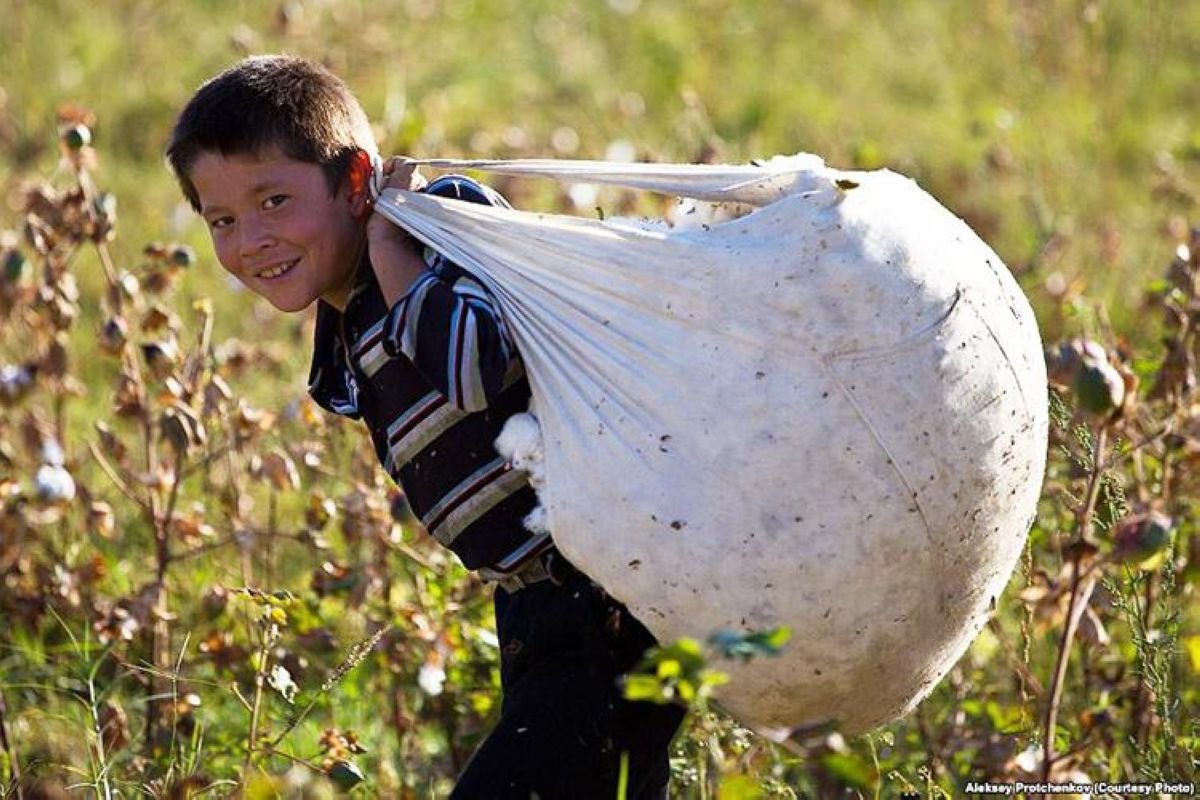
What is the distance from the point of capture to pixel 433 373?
94.9 inches

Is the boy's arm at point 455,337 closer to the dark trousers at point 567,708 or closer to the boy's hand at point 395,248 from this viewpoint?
the boy's hand at point 395,248

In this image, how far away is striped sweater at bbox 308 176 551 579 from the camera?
2400 mm

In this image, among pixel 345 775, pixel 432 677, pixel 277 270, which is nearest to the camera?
pixel 345 775

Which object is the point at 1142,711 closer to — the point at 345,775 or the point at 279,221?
the point at 345,775

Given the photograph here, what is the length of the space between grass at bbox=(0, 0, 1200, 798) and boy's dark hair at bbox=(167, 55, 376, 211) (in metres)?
0.70

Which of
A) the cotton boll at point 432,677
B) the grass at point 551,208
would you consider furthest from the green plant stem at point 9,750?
the cotton boll at point 432,677

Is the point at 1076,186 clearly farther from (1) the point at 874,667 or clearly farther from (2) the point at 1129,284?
(1) the point at 874,667

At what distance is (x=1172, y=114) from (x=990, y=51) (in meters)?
0.80

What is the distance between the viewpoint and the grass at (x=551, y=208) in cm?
296

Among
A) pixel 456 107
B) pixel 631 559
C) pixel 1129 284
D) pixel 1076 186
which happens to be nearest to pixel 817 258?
pixel 631 559

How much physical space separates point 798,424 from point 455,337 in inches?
18.0

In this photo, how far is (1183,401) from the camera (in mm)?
2949

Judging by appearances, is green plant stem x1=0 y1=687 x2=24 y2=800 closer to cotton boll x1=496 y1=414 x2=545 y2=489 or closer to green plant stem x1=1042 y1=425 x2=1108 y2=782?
cotton boll x1=496 y1=414 x2=545 y2=489

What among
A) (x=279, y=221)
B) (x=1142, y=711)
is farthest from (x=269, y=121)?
(x=1142, y=711)
